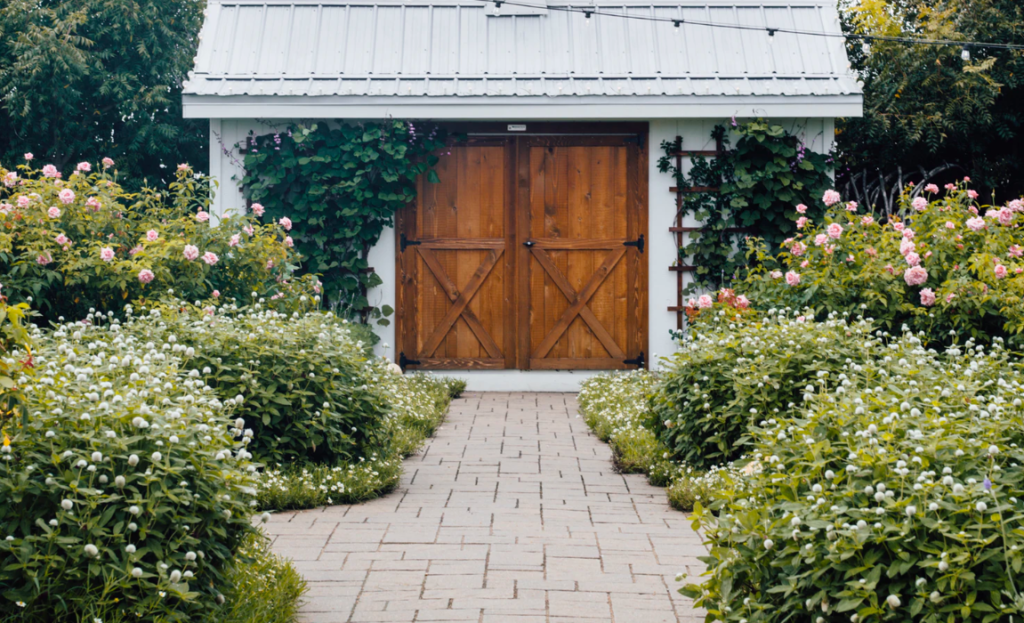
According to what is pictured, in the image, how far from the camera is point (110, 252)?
6.23 m

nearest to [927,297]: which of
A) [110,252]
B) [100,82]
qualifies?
[110,252]

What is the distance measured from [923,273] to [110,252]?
5.06 meters

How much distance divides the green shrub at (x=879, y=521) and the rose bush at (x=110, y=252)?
4369 mm

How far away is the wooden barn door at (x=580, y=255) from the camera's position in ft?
31.4

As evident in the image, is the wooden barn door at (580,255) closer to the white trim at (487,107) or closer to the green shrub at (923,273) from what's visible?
the white trim at (487,107)

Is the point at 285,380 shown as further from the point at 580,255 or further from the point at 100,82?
the point at 100,82

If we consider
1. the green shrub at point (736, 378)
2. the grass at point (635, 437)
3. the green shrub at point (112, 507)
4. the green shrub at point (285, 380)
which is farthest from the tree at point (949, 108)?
the green shrub at point (112, 507)

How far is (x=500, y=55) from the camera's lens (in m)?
9.75

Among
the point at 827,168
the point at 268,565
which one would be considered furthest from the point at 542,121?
the point at 268,565

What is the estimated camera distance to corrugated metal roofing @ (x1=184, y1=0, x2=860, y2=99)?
9.23 metres

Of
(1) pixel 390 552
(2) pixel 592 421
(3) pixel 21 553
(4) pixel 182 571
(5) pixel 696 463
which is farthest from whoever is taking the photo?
(2) pixel 592 421

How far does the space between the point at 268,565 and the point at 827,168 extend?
7.16 meters

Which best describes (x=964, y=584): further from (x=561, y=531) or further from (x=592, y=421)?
(x=592, y=421)

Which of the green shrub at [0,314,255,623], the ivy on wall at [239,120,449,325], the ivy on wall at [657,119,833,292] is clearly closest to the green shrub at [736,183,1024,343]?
the ivy on wall at [657,119,833,292]
